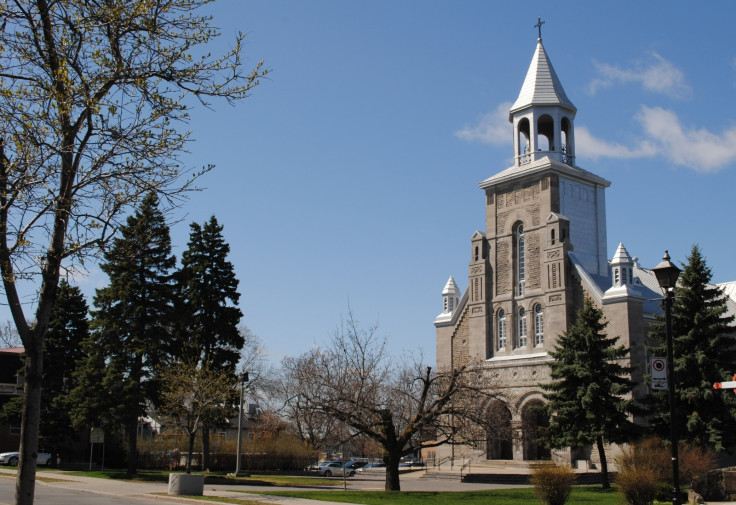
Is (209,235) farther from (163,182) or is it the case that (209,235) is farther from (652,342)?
(163,182)

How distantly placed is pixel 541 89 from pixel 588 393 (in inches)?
871

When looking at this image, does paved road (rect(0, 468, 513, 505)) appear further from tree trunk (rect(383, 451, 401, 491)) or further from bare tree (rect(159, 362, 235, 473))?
tree trunk (rect(383, 451, 401, 491))

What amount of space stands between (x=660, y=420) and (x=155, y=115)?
30.0 metres

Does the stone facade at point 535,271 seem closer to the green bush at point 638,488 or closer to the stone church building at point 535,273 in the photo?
the stone church building at point 535,273

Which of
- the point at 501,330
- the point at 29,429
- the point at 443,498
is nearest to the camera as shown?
the point at 29,429

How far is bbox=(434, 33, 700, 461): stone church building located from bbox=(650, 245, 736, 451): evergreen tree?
679 cm

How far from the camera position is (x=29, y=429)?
996 centimetres

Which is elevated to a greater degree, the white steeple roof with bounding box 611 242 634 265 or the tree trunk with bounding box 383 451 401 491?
the white steeple roof with bounding box 611 242 634 265

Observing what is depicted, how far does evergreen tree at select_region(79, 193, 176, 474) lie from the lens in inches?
1421

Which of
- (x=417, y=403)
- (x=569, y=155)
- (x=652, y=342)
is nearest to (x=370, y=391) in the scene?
(x=417, y=403)

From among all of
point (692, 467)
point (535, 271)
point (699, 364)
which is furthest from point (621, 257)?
point (692, 467)

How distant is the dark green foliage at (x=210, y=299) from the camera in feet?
136

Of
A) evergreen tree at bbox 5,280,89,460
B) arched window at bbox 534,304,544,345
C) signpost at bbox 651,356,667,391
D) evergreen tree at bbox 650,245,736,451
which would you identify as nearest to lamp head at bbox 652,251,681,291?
signpost at bbox 651,356,667,391

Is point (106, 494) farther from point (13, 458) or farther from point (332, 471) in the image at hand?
point (332, 471)
